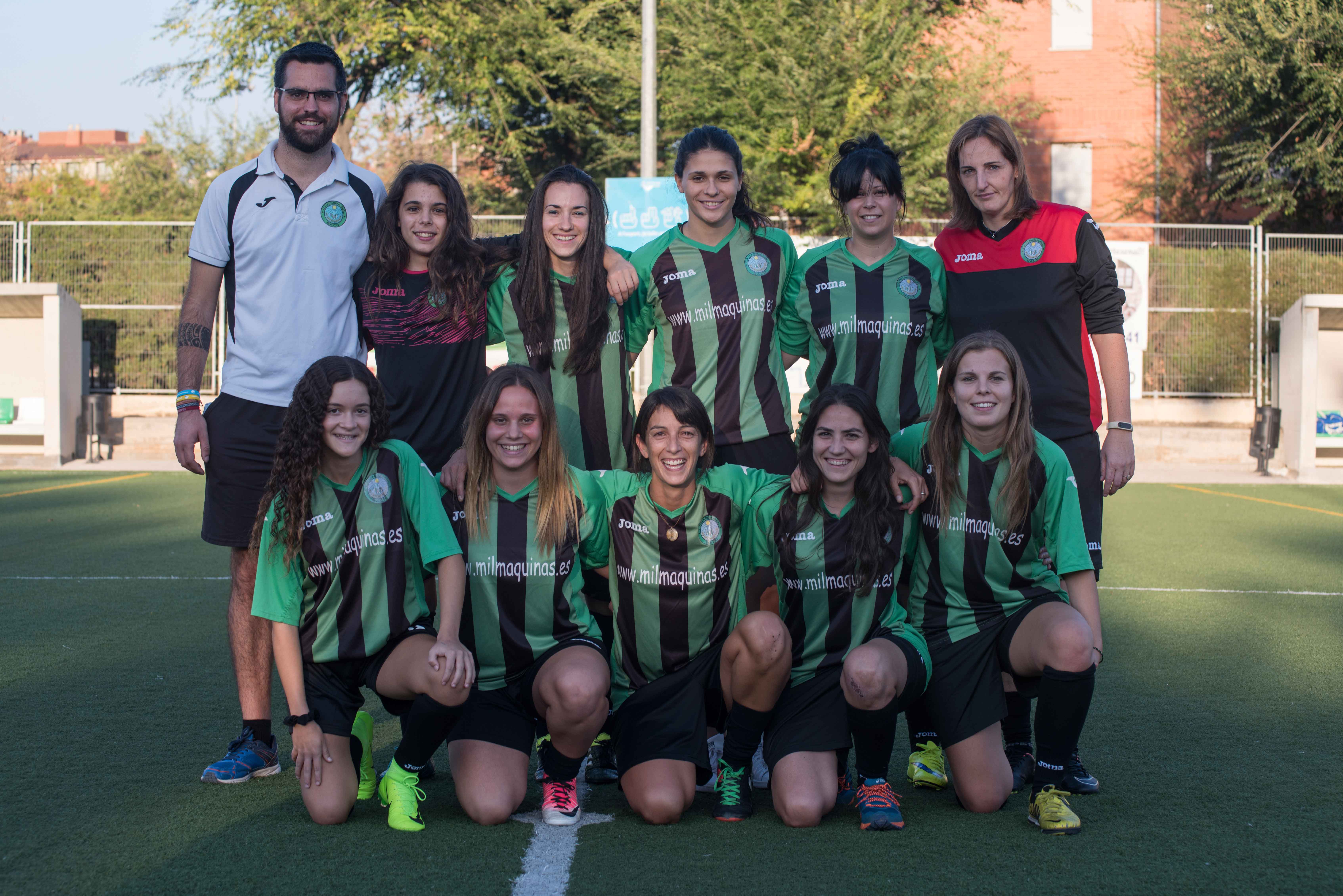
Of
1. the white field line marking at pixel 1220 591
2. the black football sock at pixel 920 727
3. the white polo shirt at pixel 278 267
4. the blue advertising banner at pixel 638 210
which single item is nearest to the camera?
the black football sock at pixel 920 727

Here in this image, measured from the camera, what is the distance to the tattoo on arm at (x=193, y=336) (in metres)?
3.74

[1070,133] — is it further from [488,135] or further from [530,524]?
[530,524]

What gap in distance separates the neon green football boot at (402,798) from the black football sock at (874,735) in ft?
3.83

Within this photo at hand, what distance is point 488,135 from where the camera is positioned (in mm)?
20609

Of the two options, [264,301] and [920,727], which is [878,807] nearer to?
[920,727]

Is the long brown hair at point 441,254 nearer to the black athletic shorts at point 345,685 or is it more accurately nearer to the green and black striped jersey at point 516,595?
the green and black striped jersey at point 516,595

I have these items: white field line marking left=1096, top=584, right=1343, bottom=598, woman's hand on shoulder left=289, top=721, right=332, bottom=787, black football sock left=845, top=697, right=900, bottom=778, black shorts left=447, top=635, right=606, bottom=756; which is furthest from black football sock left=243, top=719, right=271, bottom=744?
white field line marking left=1096, top=584, right=1343, bottom=598

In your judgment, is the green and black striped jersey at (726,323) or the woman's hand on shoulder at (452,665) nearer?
the woman's hand on shoulder at (452,665)

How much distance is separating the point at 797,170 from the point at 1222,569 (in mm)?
10885

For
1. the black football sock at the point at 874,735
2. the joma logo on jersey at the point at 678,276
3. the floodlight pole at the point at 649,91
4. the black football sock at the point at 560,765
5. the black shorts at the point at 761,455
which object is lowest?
the black football sock at the point at 560,765

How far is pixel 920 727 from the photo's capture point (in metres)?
3.48

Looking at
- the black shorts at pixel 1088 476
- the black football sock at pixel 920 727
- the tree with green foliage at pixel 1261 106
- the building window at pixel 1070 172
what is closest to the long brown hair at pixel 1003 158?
the black shorts at pixel 1088 476

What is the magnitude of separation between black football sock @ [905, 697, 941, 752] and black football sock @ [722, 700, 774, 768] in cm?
49

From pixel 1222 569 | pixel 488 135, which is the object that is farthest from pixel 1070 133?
pixel 1222 569
